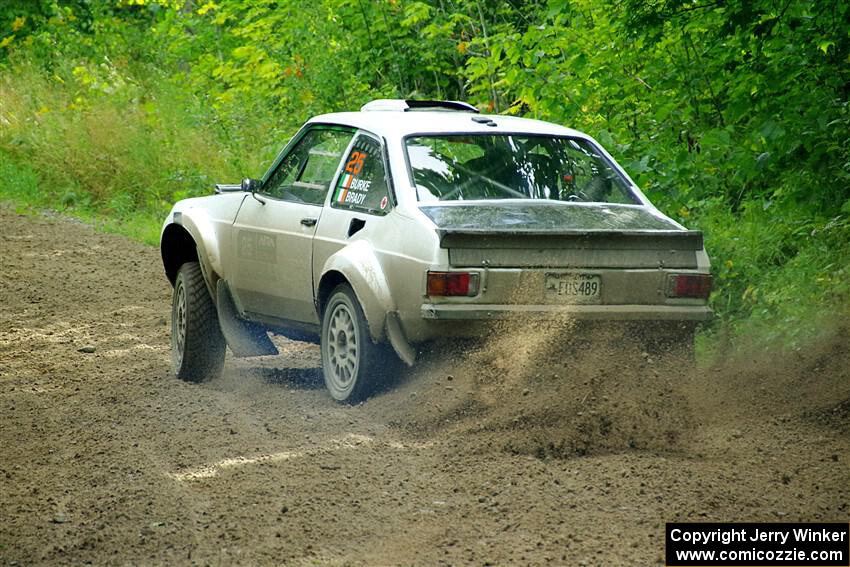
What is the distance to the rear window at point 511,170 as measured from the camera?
7.68 meters

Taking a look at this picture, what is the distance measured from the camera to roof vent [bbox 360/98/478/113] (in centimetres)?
864

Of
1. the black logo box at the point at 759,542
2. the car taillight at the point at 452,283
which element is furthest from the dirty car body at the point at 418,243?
the black logo box at the point at 759,542

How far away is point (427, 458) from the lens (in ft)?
21.1

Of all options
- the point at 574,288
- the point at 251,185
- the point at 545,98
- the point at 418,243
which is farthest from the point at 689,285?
the point at 545,98

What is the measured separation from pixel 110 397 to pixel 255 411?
1.09m

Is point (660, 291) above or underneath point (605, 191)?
underneath

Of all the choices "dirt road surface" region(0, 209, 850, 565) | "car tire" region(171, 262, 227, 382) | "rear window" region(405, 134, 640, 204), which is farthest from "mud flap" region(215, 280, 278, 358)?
"rear window" region(405, 134, 640, 204)

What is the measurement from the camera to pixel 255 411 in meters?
7.76

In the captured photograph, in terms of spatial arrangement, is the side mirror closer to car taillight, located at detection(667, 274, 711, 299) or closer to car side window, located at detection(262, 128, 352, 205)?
car side window, located at detection(262, 128, 352, 205)

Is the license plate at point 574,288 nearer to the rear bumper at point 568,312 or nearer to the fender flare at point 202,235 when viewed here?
the rear bumper at point 568,312

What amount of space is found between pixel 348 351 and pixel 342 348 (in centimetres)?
10

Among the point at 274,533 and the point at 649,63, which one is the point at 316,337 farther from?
the point at 649,63

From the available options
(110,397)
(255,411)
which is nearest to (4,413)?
(110,397)

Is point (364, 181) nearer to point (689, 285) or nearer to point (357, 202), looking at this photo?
point (357, 202)
